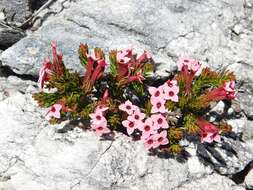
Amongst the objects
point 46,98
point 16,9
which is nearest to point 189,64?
point 46,98

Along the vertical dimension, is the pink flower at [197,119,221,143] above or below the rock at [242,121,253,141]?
above

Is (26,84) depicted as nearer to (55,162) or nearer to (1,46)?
(1,46)

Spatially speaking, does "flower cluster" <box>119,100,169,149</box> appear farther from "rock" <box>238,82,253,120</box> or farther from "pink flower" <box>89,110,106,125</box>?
"rock" <box>238,82,253,120</box>

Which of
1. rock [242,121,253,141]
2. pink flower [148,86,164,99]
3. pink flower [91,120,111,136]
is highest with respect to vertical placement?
pink flower [148,86,164,99]

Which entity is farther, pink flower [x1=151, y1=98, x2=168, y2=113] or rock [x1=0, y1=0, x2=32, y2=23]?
rock [x1=0, y1=0, x2=32, y2=23]

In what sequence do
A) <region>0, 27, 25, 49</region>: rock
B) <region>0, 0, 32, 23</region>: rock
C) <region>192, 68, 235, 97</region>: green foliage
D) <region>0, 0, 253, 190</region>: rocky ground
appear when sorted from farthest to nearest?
<region>0, 0, 32, 23</region>: rock < <region>0, 27, 25, 49</region>: rock < <region>192, 68, 235, 97</region>: green foliage < <region>0, 0, 253, 190</region>: rocky ground

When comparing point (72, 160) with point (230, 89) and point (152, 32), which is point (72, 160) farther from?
point (152, 32)

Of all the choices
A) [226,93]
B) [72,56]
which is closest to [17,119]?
[72,56]

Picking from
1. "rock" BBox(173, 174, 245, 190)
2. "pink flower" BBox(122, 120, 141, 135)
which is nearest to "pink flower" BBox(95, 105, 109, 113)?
"pink flower" BBox(122, 120, 141, 135)
